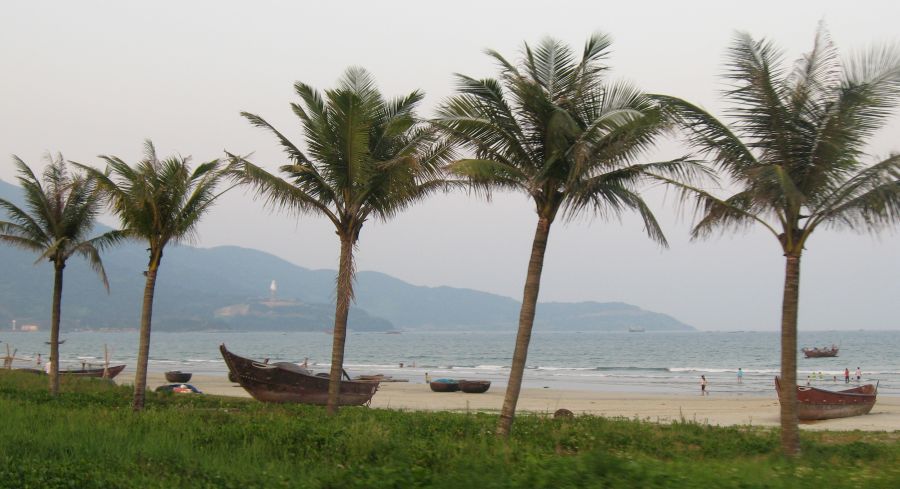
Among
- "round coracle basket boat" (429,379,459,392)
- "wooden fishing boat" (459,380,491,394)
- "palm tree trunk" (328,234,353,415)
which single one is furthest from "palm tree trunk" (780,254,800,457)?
"round coracle basket boat" (429,379,459,392)

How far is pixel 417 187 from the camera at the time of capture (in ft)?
60.4

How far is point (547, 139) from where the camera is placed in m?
14.6

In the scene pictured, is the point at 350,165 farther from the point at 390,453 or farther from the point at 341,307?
the point at 390,453

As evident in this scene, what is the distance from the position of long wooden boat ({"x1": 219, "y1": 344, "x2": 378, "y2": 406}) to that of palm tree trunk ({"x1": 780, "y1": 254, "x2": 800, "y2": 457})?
60.6 feet

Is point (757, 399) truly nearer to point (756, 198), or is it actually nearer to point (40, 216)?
point (756, 198)

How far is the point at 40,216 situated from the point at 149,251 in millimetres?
4771

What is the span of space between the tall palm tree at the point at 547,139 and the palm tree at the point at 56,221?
12.4 m

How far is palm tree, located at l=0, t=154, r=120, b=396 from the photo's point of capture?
22.8 meters

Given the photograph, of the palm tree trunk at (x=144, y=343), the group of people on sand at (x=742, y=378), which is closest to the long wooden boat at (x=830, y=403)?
the group of people on sand at (x=742, y=378)

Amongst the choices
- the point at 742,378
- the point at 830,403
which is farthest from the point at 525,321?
the point at 742,378

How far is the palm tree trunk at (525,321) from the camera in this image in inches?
559

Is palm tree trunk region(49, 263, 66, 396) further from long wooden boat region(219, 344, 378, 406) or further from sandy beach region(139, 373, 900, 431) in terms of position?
sandy beach region(139, 373, 900, 431)

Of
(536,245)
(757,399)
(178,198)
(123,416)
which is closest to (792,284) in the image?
(536,245)

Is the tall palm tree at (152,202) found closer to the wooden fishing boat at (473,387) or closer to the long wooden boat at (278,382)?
the long wooden boat at (278,382)
